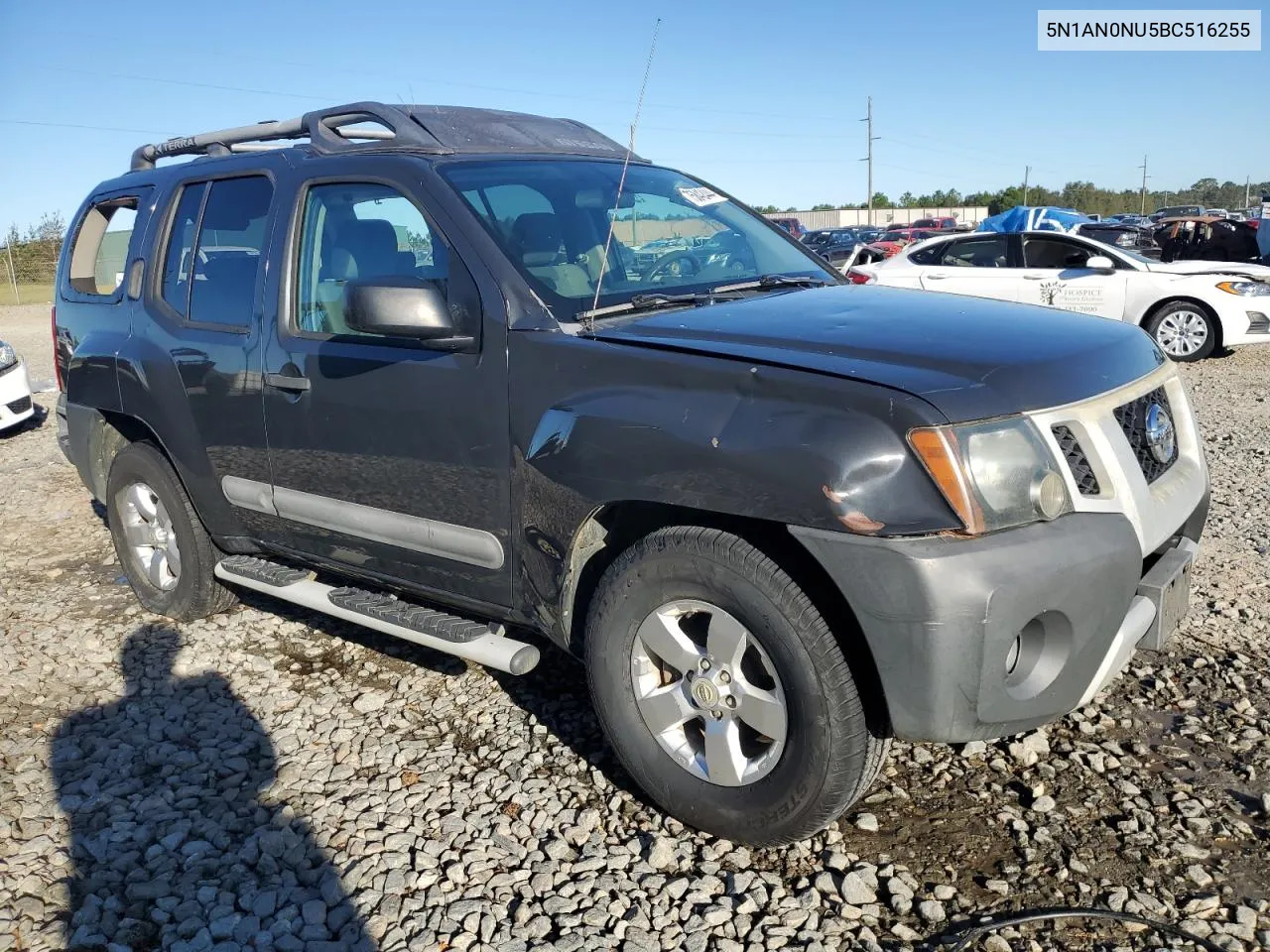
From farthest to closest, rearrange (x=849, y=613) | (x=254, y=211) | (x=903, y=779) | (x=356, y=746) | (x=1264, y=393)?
(x=1264, y=393)
(x=254, y=211)
(x=356, y=746)
(x=903, y=779)
(x=849, y=613)

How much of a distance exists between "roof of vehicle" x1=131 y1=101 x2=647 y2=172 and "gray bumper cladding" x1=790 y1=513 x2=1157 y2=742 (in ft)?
7.08

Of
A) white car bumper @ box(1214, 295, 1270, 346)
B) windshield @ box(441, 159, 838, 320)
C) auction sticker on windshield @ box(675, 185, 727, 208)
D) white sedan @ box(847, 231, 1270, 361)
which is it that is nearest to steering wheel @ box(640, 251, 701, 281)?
windshield @ box(441, 159, 838, 320)

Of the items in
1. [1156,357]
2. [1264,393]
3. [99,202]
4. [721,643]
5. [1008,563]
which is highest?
[99,202]

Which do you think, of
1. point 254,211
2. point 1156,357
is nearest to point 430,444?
point 254,211

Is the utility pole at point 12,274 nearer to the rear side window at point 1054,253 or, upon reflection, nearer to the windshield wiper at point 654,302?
the rear side window at point 1054,253

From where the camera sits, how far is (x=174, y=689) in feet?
13.4

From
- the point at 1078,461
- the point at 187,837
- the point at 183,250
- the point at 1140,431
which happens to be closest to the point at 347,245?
the point at 183,250

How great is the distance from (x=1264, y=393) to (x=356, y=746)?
29.2ft

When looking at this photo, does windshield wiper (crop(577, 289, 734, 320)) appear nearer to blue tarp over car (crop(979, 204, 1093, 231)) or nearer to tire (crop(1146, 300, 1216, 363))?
tire (crop(1146, 300, 1216, 363))

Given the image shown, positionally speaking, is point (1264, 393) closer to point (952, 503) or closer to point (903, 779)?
point (903, 779)

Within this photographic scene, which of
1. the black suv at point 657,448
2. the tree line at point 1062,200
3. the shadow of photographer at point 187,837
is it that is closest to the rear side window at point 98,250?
the black suv at point 657,448

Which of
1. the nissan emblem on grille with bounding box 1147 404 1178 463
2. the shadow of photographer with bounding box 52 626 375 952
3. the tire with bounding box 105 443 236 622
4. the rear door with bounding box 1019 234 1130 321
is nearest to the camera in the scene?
the shadow of photographer with bounding box 52 626 375 952

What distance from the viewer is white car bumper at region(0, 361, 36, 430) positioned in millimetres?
9930

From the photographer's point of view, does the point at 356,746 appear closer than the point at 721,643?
No
